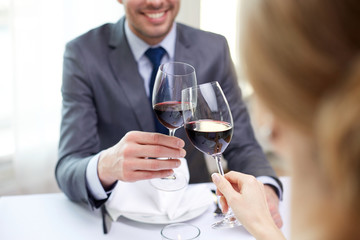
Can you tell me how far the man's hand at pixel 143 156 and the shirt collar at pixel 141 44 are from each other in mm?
670

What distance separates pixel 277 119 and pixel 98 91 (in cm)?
130

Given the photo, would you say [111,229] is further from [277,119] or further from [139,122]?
[277,119]

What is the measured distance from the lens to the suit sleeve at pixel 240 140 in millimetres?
1616

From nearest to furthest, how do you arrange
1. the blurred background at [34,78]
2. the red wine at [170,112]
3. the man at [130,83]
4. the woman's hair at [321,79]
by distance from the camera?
the woman's hair at [321,79], the red wine at [170,112], the man at [130,83], the blurred background at [34,78]

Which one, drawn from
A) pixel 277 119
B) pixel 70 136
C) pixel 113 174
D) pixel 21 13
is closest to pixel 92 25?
pixel 21 13

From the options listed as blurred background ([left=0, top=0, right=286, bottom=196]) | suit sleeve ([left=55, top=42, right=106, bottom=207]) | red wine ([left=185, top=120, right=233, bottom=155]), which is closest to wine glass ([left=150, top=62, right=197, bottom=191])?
red wine ([left=185, top=120, right=233, bottom=155])

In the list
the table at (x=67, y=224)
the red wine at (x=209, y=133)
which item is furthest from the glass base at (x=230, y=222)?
the red wine at (x=209, y=133)

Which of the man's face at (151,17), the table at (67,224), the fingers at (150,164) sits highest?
the man's face at (151,17)

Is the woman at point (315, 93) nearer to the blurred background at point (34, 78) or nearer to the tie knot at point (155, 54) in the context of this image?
the tie knot at point (155, 54)

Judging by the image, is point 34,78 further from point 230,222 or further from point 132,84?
point 230,222

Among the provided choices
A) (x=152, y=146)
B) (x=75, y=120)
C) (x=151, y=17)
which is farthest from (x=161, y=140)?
(x=151, y=17)

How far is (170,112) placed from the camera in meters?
1.12

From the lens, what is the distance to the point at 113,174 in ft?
4.18

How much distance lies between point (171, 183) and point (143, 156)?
0.16 meters
